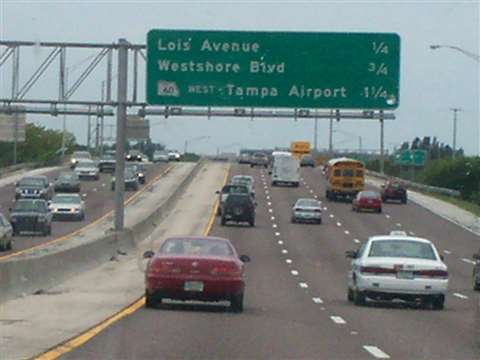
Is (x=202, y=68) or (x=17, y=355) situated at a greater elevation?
(x=202, y=68)

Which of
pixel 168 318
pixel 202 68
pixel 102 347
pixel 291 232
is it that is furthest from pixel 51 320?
pixel 291 232

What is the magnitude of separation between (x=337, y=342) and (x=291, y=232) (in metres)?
51.4

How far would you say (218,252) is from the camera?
25859mm

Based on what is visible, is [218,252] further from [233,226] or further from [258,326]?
[233,226]

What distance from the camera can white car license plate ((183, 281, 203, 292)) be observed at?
24797mm

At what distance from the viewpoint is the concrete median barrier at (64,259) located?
26.8m

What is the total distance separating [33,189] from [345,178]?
942 inches

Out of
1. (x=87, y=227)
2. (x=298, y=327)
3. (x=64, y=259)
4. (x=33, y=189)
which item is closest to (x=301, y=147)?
(x=33, y=189)

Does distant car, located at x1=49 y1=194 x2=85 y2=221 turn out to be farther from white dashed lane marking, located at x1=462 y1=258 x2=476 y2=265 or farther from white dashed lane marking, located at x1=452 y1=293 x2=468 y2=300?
white dashed lane marking, located at x1=452 y1=293 x2=468 y2=300

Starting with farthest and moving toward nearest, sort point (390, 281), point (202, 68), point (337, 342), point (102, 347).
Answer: point (202, 68) < point (390, 281) < point (337, 342) < point (102, 347)

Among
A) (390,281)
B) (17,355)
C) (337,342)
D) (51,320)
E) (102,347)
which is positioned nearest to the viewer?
(17,355)

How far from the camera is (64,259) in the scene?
35.2 m

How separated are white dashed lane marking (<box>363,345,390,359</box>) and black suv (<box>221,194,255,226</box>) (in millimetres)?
52704

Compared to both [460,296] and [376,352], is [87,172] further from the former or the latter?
[376,352]
